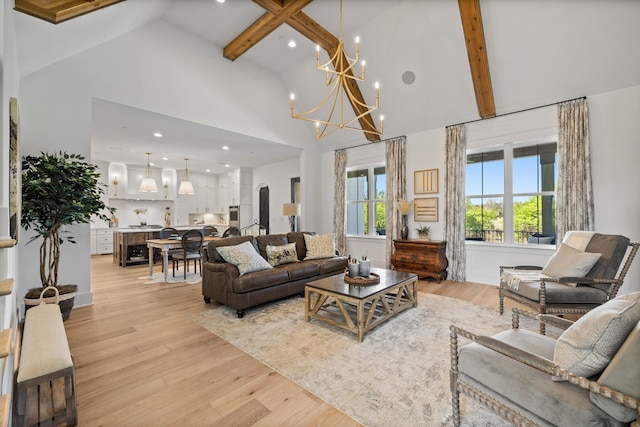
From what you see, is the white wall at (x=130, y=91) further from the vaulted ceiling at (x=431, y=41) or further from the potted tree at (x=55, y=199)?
the potted tree at (x=55, y=199)

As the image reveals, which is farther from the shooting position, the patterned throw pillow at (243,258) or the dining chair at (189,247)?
the dining chair at (189,247)

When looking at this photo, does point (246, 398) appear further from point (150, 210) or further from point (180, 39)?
point (150, 210)

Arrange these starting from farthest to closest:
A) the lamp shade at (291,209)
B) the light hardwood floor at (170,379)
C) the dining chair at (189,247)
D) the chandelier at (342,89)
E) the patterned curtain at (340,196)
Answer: the patterned curtain at (340,196), the lamp shade at (291,209), the dining chair at (189,247), the chandelier at (342,89), the light hardwood floor at (170,379)

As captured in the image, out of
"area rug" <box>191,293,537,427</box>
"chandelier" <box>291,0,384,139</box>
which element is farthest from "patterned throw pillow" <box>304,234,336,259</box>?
"chandelier" <box>291,0,384,139</box>

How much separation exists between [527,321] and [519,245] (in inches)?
72.7

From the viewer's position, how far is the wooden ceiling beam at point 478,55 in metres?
3.80

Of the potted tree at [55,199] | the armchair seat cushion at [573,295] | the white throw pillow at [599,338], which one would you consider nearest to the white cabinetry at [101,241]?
the potted tree at [55,199]

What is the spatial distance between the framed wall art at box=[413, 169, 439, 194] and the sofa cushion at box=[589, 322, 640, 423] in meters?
4.69

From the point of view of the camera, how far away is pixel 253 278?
3.53 m

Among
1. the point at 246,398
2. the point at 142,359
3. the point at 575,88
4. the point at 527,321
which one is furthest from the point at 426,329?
the point at 575,88

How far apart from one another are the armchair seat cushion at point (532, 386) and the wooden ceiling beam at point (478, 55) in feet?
13.3

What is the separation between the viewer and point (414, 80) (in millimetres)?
5098

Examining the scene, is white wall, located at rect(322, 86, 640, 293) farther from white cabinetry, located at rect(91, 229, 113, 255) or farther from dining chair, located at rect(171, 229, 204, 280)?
white cabinetry, located at rect(91, 229, 113, 255)

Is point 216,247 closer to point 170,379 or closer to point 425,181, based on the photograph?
point 170,379
